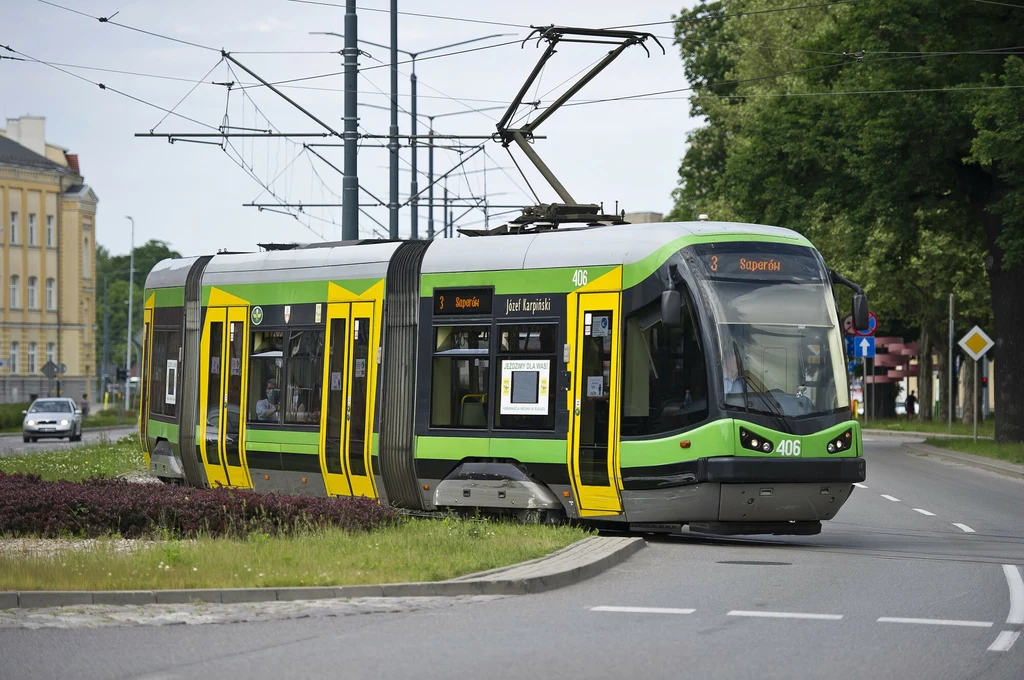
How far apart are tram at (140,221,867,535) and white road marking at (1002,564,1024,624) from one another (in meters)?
2.31

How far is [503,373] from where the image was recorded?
17469mm

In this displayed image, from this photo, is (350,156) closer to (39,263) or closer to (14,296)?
(14,296)

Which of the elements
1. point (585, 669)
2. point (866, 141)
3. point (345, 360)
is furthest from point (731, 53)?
point (585, 669)

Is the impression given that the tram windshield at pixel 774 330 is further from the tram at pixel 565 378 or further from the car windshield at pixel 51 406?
the car windshield at pixel 51 406

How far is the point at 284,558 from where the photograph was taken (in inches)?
516

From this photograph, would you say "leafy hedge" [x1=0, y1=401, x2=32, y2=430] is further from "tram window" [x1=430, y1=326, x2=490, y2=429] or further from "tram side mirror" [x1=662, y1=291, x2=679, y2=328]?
"tram side mirror" [x1=662, y1=291, x2=679, y2=328]

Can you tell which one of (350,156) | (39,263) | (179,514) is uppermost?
(39,263)

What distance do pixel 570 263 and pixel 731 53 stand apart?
42.7m

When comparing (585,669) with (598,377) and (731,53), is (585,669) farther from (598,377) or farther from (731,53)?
(731,53)

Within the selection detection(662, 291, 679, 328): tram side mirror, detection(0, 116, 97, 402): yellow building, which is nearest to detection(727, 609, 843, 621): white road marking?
detection(662, 291, 679, 328): tram side mirror

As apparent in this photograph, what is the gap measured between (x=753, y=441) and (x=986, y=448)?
2159 centimetres

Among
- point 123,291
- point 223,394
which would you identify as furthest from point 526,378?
point 123,291

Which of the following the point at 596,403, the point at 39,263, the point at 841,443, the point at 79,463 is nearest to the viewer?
the point at 841,443

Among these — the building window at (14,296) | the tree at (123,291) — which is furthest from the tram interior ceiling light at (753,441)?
the tree at (123,291)
